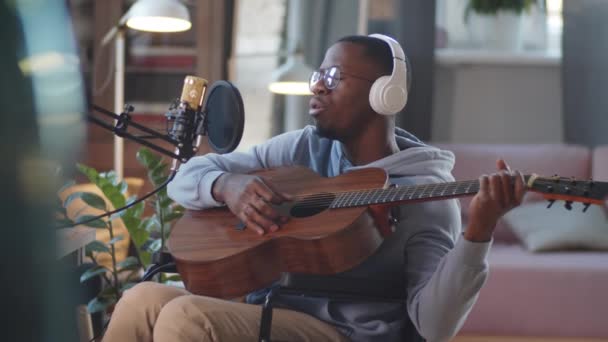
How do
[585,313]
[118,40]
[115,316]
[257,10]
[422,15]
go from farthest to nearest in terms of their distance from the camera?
1. [257,10]
2. [422,15]
3. [118,40]
4. [585,313]
5. [115,316]

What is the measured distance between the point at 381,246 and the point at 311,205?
0.17m

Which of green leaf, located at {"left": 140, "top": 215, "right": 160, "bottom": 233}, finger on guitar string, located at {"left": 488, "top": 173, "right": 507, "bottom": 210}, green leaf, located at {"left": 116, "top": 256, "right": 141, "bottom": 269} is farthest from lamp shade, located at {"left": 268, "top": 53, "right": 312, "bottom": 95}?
finger on guitar string, located at {"left": 488, "top": 173, "right": 507, "bottom": 210}

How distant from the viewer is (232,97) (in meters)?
1.31

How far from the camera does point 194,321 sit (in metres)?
1.34

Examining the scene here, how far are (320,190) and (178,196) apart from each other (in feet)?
1.22

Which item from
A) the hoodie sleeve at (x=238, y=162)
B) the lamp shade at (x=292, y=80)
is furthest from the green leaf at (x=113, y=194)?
the lamp shade at (x=292, y=80)

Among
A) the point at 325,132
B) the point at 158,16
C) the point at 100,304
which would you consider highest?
the point at 158,16

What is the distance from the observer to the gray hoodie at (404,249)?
1.27 meters

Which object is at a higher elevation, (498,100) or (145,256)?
(498,100)

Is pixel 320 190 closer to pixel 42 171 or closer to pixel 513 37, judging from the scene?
pixel 42 171

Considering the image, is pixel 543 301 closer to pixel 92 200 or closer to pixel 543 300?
pixel 543 300

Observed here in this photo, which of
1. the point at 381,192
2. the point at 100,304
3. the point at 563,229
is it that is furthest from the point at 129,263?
the point at 563,229

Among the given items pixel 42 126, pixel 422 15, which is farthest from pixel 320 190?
pixel 422 15

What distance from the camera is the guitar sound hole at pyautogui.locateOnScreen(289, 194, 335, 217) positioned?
1442mm
